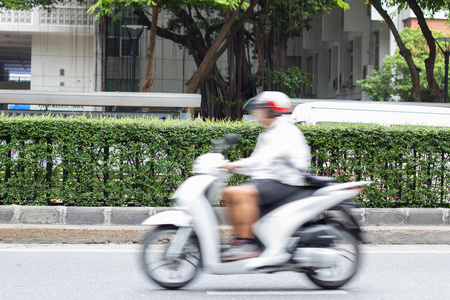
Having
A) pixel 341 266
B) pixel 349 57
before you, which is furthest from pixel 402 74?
pixel 341 266

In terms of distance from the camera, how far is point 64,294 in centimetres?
498

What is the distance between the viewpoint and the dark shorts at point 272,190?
15.9ft

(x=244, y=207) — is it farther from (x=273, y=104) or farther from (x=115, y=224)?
(x=115, y=224)

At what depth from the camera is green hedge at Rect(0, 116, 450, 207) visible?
8.09 meters

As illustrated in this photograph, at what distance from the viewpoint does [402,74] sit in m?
28.7

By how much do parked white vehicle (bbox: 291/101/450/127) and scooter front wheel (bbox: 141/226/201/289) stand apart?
9.61 metres

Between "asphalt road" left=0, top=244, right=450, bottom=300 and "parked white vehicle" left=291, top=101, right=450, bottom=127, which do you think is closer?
"asphalt road" left=0, top=244, right=450, bottom=300

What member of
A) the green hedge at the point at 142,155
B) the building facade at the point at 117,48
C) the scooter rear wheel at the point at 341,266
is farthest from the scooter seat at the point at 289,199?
the building facade at the point at 117,48

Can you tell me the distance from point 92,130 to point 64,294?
3484 mm

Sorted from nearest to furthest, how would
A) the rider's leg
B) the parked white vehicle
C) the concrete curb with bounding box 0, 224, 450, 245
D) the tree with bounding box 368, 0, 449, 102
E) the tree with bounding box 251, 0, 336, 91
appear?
the rider's leg, the concrete curb with bounding box 0, 224, 450, 245, the parked white vehicle, the tree with bounding box 368, 0, 449, 102, the tree with bounding box 251, 0, 336, 91

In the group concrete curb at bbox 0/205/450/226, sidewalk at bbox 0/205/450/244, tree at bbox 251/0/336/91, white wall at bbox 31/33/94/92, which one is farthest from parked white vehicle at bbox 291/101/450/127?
white wall at bbox 31/33/94/92

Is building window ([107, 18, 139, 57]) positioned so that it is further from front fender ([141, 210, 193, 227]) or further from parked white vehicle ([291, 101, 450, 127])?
front fender ([141, 210, 193, 227])

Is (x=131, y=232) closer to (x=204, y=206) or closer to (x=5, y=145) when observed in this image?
(x=5, y=145)

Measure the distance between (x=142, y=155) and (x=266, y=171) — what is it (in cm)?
359
